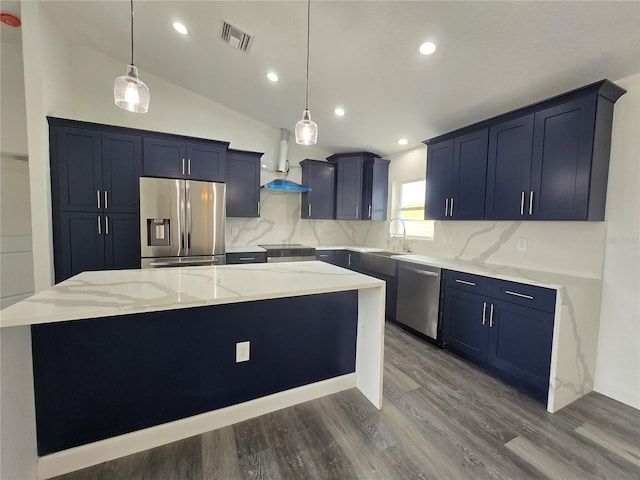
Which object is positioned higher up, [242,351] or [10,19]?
[10,19]

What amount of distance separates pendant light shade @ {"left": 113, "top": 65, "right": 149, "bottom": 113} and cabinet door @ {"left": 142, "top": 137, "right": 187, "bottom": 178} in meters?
1.92

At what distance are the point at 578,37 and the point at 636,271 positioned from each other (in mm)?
1728

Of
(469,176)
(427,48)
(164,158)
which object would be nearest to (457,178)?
(469,176)

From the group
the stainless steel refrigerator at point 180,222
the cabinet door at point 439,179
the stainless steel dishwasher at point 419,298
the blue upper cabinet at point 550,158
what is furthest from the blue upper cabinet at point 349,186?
the stainless steel refrigerator at point 180,222

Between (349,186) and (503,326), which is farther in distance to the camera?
(349,186)

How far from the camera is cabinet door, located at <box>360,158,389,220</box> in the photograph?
4332 mm

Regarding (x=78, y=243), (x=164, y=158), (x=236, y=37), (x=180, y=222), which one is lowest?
(x=78, y=243)

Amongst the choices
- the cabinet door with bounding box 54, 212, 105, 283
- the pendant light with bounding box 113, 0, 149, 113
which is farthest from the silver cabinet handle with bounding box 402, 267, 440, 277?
the cabinet door with bounding box 54, 212, 105, 283

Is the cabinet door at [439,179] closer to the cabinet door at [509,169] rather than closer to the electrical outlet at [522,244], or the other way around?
the cabinet door at [509,169]

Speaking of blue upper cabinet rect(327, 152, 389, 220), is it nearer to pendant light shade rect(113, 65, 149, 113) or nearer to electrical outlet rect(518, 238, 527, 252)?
electrical outlet rect(518, 238, 527, 252)

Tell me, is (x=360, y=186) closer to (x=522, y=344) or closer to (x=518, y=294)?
(x=518, y=294)

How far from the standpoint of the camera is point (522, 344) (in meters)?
2.13

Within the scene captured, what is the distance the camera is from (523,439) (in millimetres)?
1652

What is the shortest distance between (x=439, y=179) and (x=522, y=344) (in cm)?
191
